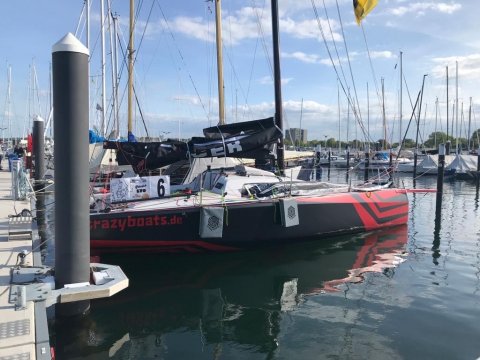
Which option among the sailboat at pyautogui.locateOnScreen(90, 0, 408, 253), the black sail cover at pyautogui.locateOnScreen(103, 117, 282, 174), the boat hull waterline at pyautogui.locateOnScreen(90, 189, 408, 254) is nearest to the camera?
the boat hull waterline at pyautogui.locateOnScreen(90, 189, 408, 254)

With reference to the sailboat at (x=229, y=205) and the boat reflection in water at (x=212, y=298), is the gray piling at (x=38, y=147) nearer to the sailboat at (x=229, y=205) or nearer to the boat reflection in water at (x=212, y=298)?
the sailboat at (x=229, y=205)

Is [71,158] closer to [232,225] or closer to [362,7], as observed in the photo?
[232,225]

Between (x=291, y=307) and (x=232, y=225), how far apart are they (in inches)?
92.7

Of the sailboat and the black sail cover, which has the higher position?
the black sail cover

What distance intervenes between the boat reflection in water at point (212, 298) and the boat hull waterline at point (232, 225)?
362 millimetres

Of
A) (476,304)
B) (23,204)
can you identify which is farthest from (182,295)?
(23,204)

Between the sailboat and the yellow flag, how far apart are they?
2537 mm

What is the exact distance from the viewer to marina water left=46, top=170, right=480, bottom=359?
4.82m

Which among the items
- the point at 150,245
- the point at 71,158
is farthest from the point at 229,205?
the point at 71,158

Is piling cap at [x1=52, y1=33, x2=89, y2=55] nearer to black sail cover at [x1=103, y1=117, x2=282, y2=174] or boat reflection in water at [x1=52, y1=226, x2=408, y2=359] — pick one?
boat reflection in water at [x1=52, y1=226, x2=408, y2=359]

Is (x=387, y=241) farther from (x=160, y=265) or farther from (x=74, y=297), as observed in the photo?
(x=74, y=297)

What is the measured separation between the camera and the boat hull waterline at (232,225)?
7324 millimetres

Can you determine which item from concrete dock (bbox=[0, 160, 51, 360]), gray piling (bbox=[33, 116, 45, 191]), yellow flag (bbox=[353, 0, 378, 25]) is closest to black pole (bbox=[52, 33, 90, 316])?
concrete dock (bbox=[0, 160, 51, 360])

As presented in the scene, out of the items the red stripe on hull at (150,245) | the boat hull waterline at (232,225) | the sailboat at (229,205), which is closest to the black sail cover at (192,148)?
the sailboat at (229,205)
